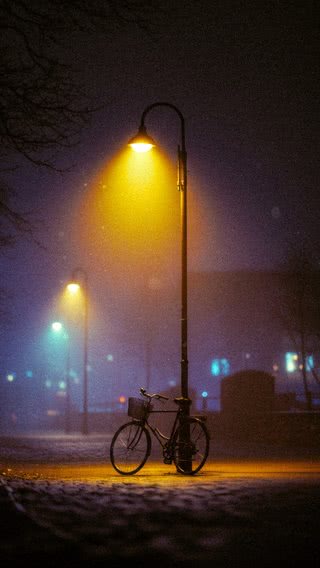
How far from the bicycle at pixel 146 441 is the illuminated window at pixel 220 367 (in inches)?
3229

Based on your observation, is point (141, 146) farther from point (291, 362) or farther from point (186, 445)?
point (291, 362)

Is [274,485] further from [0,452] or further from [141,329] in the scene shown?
[141,329]

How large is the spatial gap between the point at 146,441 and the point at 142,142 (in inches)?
224

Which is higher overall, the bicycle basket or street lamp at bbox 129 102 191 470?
street lamp at bbox 129 102 191 470

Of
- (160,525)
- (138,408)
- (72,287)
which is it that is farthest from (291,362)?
(160,525)

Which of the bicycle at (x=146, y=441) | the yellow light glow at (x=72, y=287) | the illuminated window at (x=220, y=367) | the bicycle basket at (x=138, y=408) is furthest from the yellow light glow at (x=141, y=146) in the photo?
the illuminated window at (x=220, y=367)

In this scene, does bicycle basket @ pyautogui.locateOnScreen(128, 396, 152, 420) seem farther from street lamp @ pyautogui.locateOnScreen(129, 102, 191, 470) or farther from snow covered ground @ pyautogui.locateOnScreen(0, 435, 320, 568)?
snow covered ground @ pyautogui.locateOnScreen(0, 435, 320, 568)

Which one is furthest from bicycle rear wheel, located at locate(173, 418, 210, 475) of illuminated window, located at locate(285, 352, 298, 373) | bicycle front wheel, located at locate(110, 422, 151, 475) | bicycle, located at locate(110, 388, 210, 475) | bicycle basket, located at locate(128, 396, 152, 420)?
illuminated window, located at locate(285, 352, 298, 373)

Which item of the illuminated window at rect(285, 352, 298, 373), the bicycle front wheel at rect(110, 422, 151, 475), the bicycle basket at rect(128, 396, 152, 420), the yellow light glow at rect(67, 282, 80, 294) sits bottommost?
the bicycle front wheel at rect(110, 422, 151, 475)

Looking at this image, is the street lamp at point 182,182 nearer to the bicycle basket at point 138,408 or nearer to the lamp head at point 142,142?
the lamp head at point 142,142

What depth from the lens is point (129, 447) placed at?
12.7m

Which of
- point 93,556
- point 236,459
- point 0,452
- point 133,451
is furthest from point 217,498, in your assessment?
point 0,452

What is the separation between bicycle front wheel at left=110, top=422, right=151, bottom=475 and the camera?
41.0ft

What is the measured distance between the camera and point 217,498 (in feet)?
25.3
